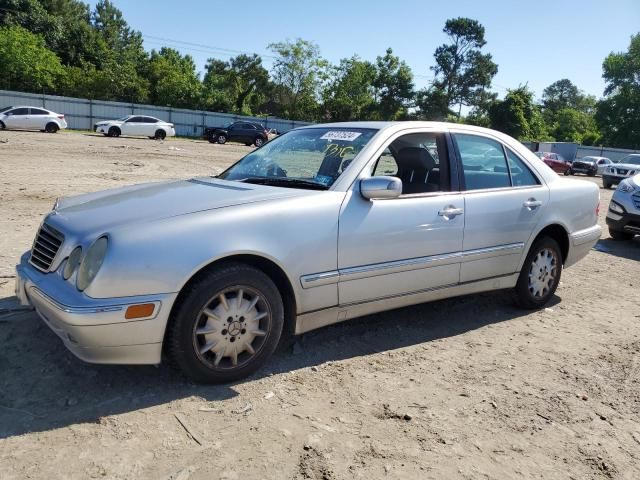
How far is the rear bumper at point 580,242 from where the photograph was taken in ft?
16.3

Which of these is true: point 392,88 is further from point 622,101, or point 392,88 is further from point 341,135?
point 341,135

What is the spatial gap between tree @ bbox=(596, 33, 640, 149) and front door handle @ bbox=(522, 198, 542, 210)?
6182cm

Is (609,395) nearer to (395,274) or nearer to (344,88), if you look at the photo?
(395,274)

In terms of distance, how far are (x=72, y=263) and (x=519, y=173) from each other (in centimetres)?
361

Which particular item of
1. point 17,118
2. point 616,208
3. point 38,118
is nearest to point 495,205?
point 616,208

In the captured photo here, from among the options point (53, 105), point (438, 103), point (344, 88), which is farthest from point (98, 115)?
point (438, 103)

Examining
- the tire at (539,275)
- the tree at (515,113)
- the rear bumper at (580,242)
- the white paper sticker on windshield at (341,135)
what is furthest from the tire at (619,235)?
the tree at (515,113)

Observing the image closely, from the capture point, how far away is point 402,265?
367cm

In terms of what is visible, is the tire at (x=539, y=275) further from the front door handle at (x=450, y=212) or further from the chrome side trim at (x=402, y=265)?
the front door handle at (x=450, y=212)

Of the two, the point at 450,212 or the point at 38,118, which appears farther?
the point at 38,118

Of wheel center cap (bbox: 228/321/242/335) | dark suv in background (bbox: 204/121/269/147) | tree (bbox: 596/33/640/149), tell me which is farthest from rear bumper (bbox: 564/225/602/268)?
tree (bbox: 596/33/640/149)

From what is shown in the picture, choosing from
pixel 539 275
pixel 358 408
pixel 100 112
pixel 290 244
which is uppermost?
pixel 100 112

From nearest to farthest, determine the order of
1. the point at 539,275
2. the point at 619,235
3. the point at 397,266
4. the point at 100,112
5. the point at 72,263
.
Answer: the point at 72,263
the point at 397,266
the point at 539,275
the point at 619,235
the point at 100,112

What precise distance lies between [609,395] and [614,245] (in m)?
Result: 6.12
